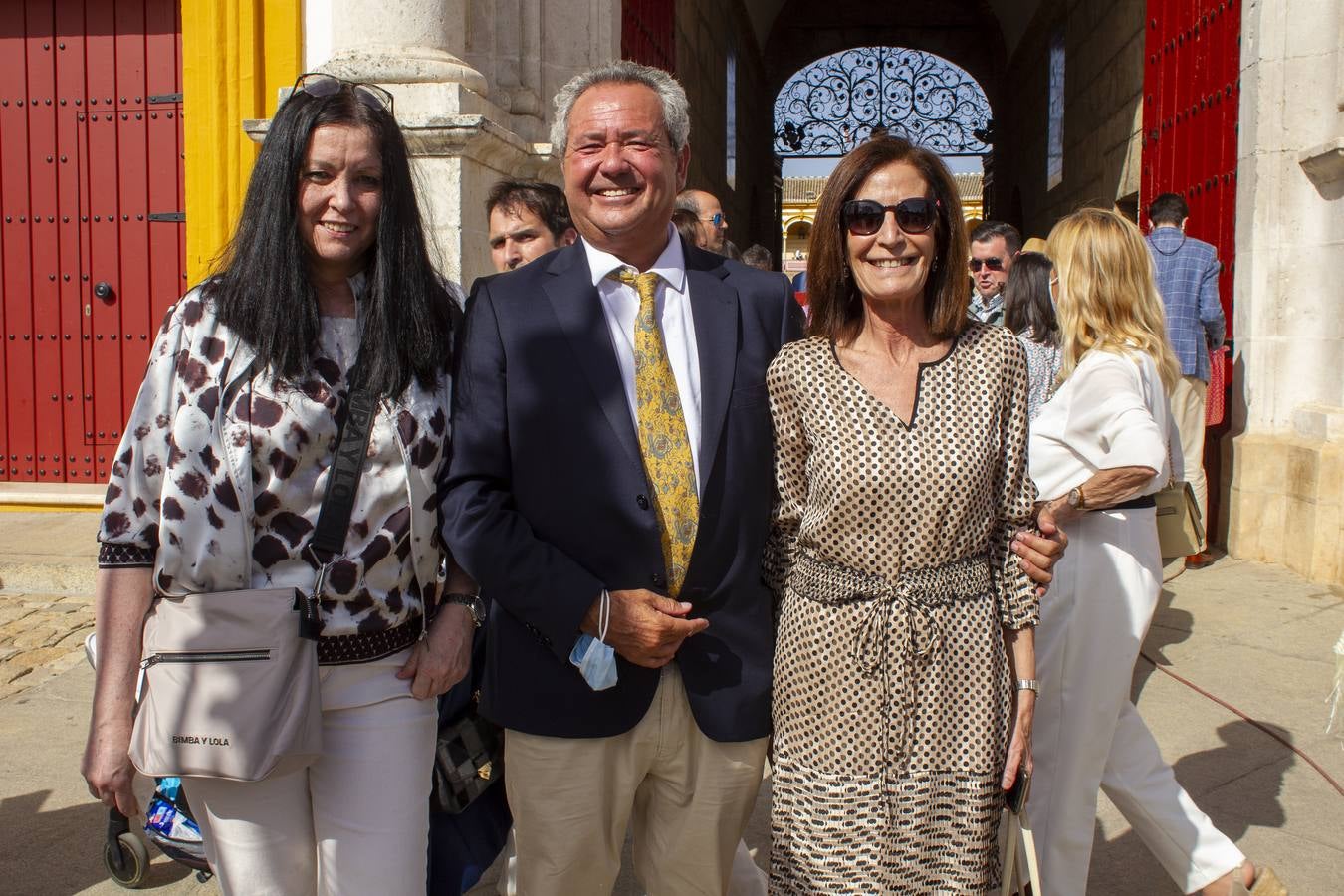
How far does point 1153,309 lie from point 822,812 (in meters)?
1.70

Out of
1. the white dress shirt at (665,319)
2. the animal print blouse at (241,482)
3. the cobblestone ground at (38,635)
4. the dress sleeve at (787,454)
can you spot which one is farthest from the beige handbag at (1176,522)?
the cobblestone ground at (38,635)

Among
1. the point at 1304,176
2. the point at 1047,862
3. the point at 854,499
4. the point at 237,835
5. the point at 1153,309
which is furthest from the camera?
the point at 1304,176

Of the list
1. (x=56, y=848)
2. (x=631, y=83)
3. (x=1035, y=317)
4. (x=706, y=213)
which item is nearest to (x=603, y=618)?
(x=631, y=83)

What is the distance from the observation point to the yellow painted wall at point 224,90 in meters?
6.30

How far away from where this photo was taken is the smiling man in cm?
214

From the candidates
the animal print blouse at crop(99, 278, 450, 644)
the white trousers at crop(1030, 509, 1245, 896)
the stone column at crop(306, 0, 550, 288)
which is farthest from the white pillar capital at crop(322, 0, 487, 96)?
the white trousers at crop(1030, 509, 1245, 896)

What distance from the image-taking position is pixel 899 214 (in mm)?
2217

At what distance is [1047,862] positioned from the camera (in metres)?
2.84

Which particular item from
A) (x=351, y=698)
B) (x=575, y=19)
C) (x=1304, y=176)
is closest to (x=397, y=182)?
(x=351, y=698)

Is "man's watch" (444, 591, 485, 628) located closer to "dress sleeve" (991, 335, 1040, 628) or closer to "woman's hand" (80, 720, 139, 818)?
"woman's hand" (80, 720, 139, 818)

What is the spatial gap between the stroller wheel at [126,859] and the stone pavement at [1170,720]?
0.08 meters

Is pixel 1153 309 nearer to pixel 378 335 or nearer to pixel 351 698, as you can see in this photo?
pixel 378 335

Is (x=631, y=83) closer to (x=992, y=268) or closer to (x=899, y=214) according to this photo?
(x=899, y=214)

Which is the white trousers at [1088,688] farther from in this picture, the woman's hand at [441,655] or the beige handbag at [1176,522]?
the woman's hand at [441,655]
